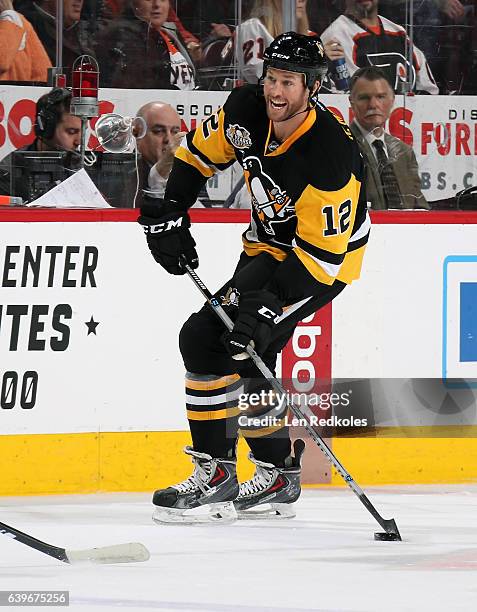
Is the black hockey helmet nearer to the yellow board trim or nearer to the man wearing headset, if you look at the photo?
the man wearing headset

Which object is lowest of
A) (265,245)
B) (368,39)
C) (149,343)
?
(149,343)

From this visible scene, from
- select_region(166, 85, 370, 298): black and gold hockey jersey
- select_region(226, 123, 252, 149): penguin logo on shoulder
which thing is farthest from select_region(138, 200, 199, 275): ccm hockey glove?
select_region(226, 123, 252, 149): penguin logo on shoulder

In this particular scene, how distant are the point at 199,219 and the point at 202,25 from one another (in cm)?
71

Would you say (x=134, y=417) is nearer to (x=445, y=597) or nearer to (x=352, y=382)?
(x=352, y=382)

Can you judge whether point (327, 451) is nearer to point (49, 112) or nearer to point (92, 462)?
point (92, 462)

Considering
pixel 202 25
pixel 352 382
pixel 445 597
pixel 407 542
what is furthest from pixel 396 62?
pixel 445 597

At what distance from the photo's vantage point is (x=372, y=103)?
4.80 meters

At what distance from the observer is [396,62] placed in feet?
16.0

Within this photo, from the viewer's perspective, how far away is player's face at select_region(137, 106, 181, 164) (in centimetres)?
459

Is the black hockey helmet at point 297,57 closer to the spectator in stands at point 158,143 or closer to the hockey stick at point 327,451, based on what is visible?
the hockey stick at point 327,451

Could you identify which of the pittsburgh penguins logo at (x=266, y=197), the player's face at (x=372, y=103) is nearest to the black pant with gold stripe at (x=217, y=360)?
the pittsburgh penguins logo at (x=266, y=197)

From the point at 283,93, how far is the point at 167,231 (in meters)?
0.49

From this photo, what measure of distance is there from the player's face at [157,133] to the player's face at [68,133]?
0.65 ft

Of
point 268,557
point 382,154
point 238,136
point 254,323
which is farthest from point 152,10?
point 268,557
